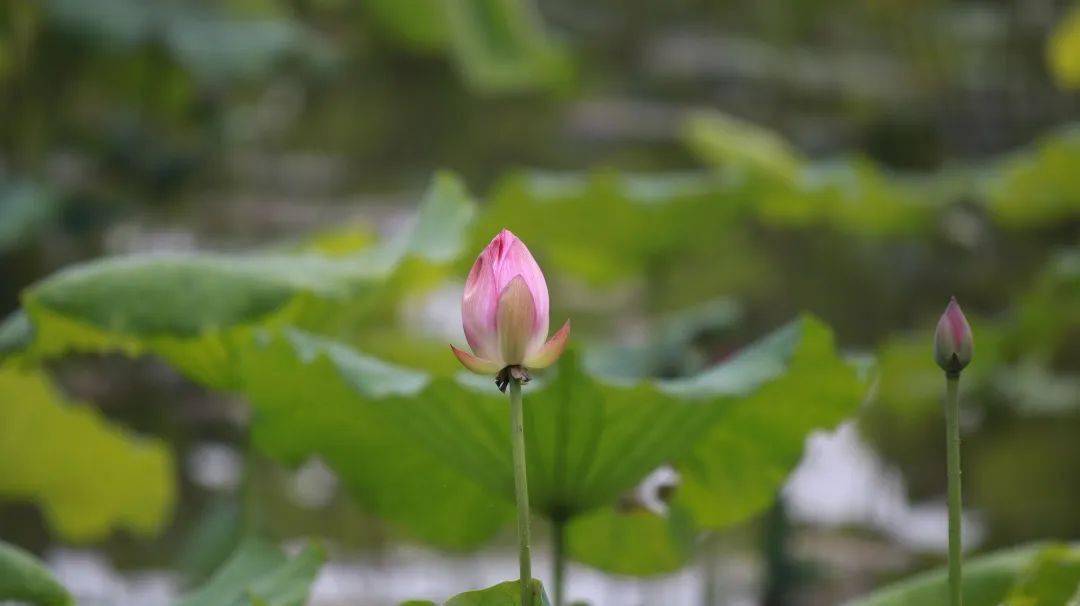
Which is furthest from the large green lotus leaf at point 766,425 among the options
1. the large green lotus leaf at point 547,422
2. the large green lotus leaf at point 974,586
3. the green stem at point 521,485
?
the green stem at point 521,485

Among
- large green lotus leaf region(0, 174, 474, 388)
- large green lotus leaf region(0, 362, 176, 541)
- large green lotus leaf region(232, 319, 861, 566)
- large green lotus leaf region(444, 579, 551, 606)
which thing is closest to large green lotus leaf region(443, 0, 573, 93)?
large green lotus leaf region(0, 362, 176, 541)

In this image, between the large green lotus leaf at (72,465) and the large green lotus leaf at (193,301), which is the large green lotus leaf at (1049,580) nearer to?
the large green lotus leaf at (193,301)

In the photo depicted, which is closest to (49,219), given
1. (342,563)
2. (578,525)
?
(342,563)

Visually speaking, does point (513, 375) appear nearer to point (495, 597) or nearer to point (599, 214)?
point (495, 597)

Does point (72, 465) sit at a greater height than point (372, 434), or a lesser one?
greater

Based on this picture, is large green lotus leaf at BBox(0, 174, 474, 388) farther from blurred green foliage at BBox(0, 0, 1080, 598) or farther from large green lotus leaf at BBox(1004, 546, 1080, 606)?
large green lotus leaf at BBox(1004, 546, 1080, 606)

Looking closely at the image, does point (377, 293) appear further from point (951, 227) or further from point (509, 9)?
point (509, 9)

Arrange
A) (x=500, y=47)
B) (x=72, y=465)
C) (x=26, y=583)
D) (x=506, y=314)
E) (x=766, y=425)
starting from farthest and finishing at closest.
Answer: (x=500, y=47) → (x=72, y=465) → (x=766, y=425) → (x=26, y=583) → (x=506, y=314)

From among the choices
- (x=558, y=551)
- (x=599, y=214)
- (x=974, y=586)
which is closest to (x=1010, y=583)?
(x=974, y=586)
